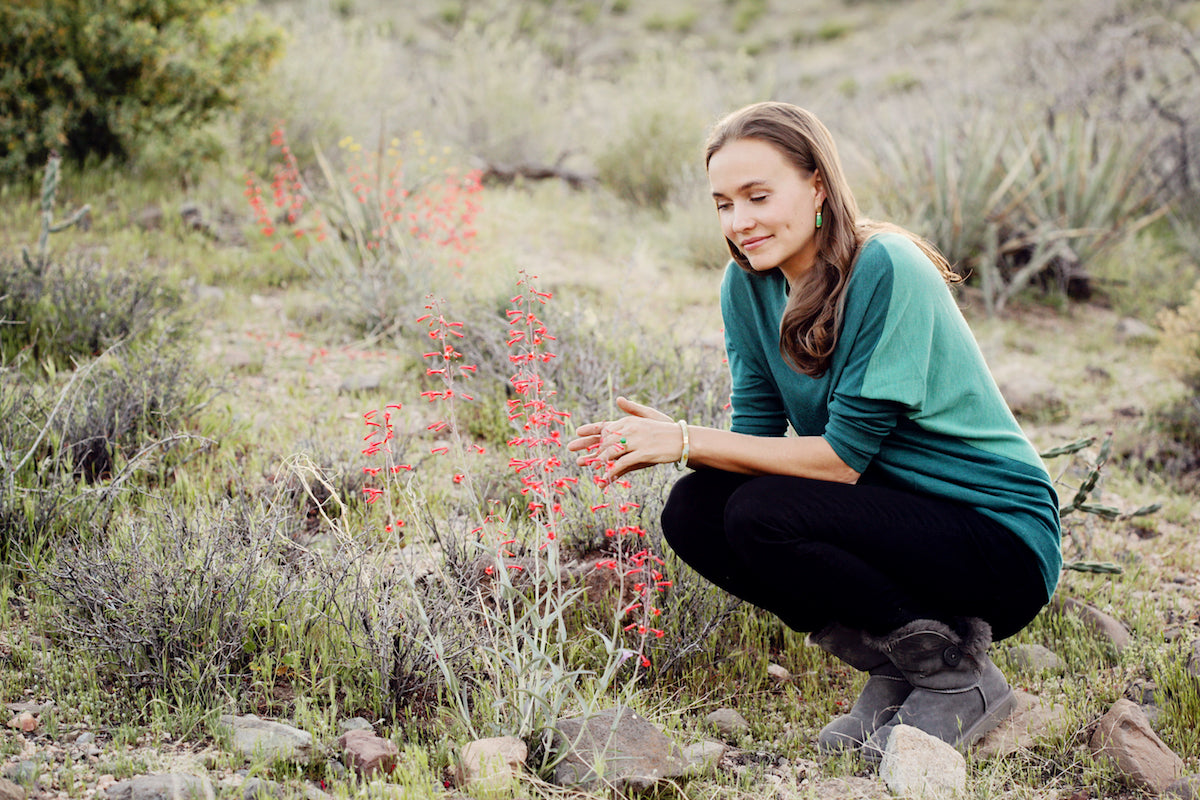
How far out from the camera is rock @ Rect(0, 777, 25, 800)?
1.66 m

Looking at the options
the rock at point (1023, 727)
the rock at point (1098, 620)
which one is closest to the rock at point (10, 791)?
the rock at point (1023, 727)

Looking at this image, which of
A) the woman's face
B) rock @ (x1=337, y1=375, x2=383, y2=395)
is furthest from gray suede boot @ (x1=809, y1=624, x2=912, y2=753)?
rock @ (x1=337, y1=375, x2=383, y2=395)

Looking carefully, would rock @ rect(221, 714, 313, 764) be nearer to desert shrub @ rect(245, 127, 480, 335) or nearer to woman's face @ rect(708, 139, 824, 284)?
woman's face @ rect(708, 139, 824, 284)

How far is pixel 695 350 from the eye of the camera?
4.46 meters

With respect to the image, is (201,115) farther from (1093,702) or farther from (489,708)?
(1093,702)

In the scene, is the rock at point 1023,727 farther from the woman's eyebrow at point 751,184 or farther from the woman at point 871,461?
the woman's eyebrow at point 751,184

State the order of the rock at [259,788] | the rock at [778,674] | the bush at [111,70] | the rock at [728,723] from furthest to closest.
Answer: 1. the bush at [111,70]
2. the rock at [778,674]
3. the rock at [728,723]
4. the rock at [259,788]

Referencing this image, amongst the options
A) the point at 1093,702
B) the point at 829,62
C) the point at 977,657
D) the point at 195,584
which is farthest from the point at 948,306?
the point at 829,62

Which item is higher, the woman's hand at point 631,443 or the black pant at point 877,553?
the woman's hand at point 631,443

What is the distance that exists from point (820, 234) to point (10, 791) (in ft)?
6.49

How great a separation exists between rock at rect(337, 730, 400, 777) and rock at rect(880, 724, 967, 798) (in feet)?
3.42

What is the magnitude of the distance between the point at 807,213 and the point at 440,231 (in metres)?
3.84

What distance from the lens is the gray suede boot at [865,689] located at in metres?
2.22

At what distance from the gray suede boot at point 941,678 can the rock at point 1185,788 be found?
1.26 feet
